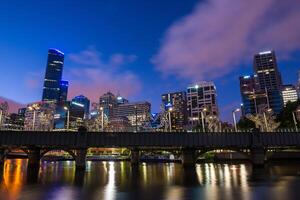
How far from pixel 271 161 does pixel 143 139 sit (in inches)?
2749

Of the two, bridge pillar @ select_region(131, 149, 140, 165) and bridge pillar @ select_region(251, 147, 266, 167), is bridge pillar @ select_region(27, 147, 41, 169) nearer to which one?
bridge pillar @ select_region(131, 149, 140, 165)

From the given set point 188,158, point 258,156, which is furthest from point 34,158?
point 258,156

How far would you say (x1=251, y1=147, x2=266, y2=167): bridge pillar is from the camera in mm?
88044

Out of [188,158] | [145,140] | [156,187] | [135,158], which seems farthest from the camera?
[135,158]

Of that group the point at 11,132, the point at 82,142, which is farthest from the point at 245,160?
the point at 11,132

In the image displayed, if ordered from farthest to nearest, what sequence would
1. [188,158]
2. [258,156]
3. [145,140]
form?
1. [188,158]
2. [258,156]
3. [145,140]

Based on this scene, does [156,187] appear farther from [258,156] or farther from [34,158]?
[34,158]

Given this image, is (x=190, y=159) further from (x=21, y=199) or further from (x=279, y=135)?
(x=21, y=199)

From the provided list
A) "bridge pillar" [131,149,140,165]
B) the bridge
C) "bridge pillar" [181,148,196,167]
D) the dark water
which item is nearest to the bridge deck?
the bridge

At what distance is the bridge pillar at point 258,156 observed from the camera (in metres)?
88.0

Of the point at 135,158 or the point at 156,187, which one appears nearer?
the point at 156,187

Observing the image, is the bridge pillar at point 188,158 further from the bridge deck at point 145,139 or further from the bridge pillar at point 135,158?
the bridge pillar at point 135,158

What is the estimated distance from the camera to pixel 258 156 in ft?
290

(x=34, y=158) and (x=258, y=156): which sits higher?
(x=34, y=158)
